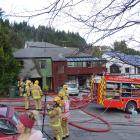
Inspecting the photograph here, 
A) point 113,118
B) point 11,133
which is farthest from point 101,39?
point 113,118

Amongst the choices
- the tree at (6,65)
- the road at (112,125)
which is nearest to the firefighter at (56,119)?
the road at (112,125)

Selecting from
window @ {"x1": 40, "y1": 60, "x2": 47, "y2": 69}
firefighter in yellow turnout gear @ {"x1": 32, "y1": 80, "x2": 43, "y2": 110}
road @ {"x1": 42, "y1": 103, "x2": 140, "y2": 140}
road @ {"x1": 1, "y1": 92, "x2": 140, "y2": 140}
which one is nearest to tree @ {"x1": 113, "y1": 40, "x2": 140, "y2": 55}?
road @ {"x1": 1, "y1": 92, "x2": 140, "y2": 140}

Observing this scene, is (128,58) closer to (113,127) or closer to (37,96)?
(113,127)

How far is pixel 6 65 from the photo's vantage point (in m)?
47.2

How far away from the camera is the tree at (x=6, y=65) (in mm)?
45425

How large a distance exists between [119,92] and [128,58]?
22.1 m

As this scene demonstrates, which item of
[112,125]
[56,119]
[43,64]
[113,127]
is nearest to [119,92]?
[112,125]

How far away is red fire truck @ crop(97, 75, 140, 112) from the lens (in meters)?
27.4

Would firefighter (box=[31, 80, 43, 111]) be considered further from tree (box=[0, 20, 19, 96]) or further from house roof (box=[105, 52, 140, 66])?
house roof (box=[105, 52, 140, 66])

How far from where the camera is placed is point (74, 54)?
17.7 feet

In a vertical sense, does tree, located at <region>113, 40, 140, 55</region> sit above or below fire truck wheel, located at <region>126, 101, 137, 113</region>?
above

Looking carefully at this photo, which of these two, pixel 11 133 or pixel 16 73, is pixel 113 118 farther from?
pixel 16 73

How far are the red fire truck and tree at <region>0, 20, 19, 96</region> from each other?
18.9 m

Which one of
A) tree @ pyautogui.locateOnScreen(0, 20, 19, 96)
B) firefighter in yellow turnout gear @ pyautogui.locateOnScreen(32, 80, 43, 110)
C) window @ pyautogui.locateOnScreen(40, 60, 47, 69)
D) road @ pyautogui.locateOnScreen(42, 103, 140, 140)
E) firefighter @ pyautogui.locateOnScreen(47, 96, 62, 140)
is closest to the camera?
firefighter @ pyautogui.locateOnScreen(47, 96, 62, 140)
